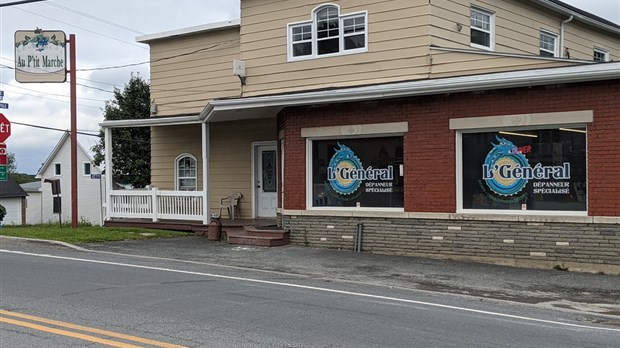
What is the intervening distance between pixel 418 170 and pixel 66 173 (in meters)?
41.8

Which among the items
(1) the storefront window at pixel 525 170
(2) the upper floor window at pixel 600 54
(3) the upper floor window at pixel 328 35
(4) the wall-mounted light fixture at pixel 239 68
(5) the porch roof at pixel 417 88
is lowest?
(1) the storefront window at pixel 525 170

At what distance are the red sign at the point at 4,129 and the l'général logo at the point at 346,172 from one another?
397 inches

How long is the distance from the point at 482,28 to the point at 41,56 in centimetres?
1304

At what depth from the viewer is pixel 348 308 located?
8.28 meters

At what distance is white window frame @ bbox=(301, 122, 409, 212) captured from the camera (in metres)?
14.1

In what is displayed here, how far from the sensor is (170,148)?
70.9 feet

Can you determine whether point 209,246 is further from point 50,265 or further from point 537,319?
point 537,319

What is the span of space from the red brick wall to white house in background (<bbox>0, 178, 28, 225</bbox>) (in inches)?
1650

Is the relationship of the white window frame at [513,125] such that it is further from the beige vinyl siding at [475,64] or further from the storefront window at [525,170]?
the beige vinyl siding at [475,64]

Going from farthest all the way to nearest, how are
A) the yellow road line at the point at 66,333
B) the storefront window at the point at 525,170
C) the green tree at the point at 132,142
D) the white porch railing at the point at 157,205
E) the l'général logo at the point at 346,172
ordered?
the green tree at the point at 132,142 < the white porch railing at the point at 157,205 < the l'général logo at the point at 346,172 < the storefront window at the point at 525,170 < the yellow road line at the point at 66,333

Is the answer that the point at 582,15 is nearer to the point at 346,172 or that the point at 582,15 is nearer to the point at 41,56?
the point at 346,172

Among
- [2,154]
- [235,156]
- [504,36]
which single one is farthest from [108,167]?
[504,36]

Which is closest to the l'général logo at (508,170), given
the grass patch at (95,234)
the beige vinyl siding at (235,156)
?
the beige vinyl siding at (235,156)

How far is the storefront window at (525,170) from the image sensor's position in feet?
40.2
